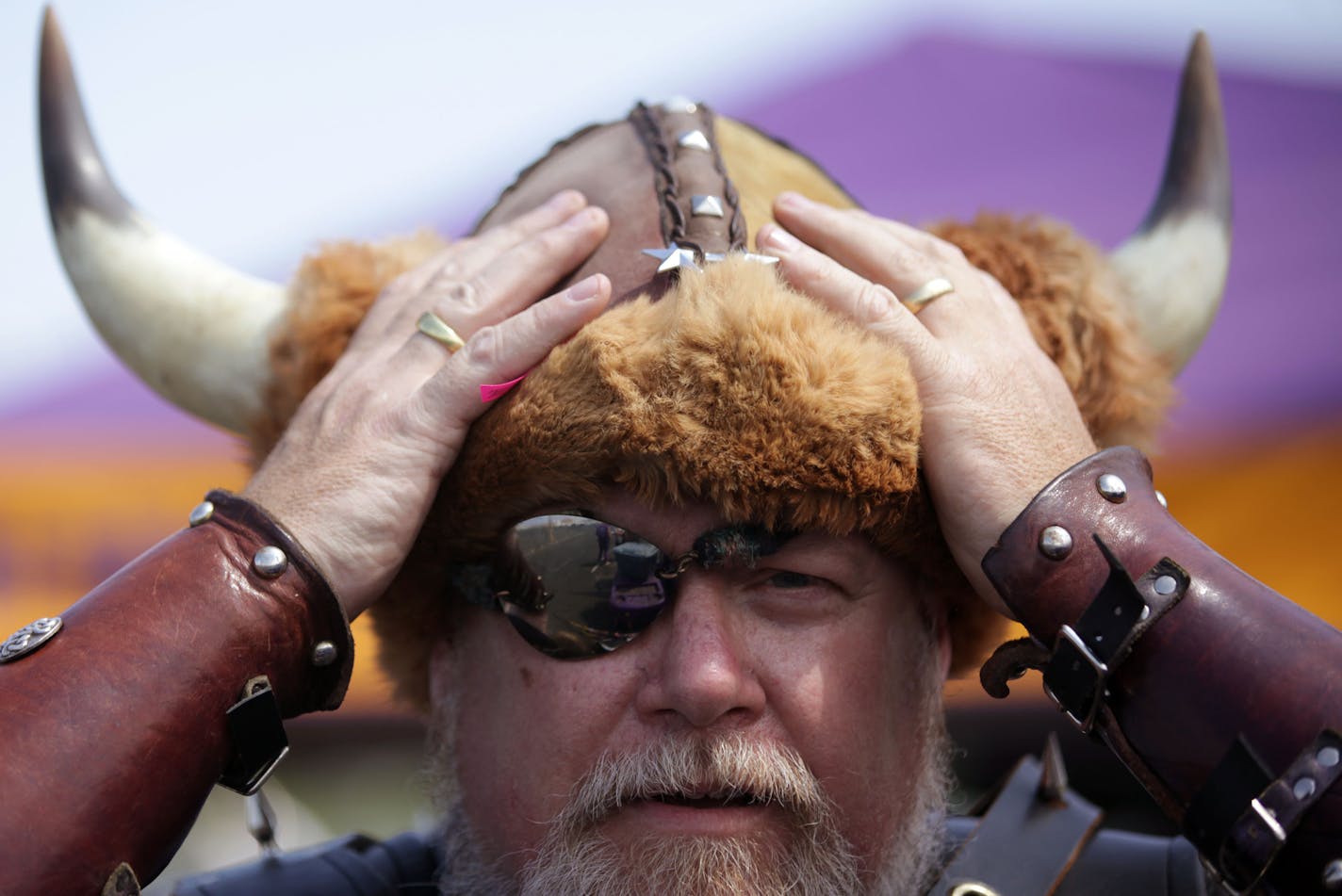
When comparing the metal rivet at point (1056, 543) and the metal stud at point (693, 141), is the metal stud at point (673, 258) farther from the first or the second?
the metal rivet at point (1056, 543)

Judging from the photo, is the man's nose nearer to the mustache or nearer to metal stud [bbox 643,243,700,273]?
the mustache

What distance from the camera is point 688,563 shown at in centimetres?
183

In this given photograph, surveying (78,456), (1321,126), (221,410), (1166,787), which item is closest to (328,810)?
(78,456)

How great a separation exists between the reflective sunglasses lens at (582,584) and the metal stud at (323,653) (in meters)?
0.30

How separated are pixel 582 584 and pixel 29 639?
2.51 ft

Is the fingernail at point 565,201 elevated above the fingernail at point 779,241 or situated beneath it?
elevated above

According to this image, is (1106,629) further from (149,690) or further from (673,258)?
(149,690)

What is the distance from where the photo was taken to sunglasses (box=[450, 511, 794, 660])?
1.83 meters

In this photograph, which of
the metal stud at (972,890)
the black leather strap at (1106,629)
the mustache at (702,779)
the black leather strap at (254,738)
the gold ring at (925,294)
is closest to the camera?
the black leather strap at (1106,629)

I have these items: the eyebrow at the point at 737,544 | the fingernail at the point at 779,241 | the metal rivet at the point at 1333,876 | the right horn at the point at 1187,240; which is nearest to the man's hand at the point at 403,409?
the fingernail at the point at 779,241

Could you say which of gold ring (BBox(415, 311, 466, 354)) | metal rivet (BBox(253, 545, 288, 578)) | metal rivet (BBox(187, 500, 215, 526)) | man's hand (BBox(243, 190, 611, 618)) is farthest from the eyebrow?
metal rivet (BBox(187, 500, 215, 526))

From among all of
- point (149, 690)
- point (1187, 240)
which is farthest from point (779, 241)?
point (149, 690)

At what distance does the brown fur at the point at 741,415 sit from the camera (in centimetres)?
170

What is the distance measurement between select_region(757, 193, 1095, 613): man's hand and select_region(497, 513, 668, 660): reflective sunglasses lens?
456mm
